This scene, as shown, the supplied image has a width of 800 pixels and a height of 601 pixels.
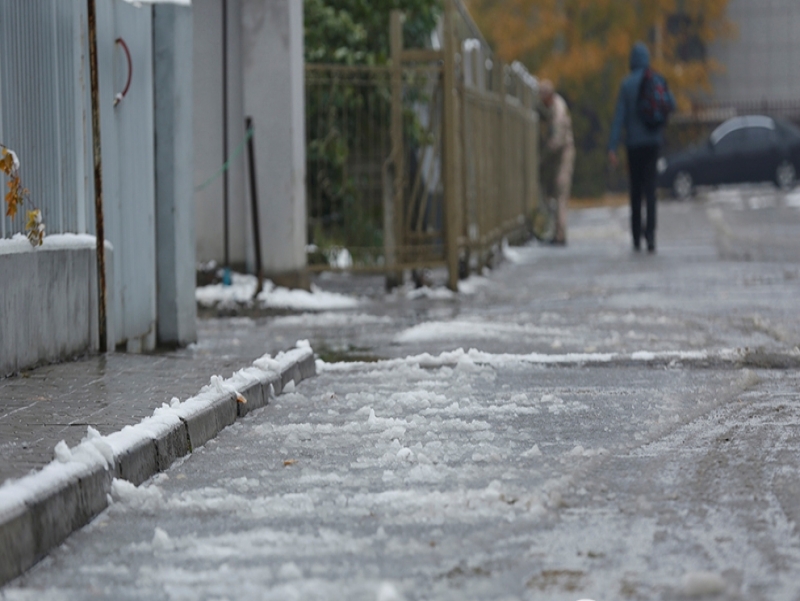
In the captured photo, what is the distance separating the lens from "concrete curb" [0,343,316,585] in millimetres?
4309

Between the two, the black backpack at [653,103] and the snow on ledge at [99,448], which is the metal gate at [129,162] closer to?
the snow on ledge at [99,448]

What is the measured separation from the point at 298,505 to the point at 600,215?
30.8 metres

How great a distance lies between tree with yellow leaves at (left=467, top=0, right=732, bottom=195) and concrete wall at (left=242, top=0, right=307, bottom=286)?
32847mm

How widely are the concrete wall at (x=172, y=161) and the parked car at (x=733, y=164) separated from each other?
103 feet

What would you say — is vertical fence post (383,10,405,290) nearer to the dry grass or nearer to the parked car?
the parked car

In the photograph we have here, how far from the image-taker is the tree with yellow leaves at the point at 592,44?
45.8m

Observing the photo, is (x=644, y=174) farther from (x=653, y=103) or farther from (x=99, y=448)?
(x=99, y=448)

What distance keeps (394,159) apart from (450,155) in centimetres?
52

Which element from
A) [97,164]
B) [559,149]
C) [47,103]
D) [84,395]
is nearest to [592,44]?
[559,149]

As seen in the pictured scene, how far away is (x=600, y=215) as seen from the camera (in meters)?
35.3

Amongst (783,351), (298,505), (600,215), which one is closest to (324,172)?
(783,351)

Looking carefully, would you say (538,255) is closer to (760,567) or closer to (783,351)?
(783,351)

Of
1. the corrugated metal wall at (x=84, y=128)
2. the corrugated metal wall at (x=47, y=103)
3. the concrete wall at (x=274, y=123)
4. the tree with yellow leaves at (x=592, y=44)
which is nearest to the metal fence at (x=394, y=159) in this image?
the concrete wall at (x=274, y=123)

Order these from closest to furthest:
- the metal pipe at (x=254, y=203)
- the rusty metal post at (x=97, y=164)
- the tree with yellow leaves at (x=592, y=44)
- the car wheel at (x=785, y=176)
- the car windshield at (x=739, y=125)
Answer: the rusty metal post at (x=97, y=164), the metal pipe at (x=254, y=203), the car wheel at (x=785, y=176), the car windshield at (x=739, y=125), the tree with yellow leaves at (x=592, y=44)
